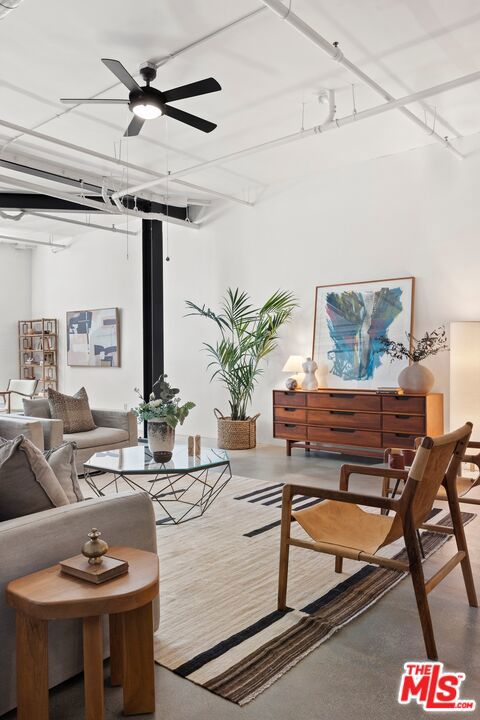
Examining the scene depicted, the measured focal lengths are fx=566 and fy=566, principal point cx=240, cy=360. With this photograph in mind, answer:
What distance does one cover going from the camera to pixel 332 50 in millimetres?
3766

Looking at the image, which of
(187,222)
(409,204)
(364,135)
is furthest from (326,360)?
(187,222)

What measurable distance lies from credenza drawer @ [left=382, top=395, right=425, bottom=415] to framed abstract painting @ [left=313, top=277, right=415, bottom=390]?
49 cm

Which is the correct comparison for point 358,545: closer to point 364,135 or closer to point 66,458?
point 66,458

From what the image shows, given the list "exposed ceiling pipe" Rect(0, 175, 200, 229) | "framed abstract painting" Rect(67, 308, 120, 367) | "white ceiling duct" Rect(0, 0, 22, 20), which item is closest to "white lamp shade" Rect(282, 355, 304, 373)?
"exposed ceiling pipe" Rect(0, 175, 200, 229)

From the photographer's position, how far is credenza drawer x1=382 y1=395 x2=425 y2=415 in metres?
5.46

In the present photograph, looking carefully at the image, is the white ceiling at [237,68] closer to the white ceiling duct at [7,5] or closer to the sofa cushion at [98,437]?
the white ceiling duct at [7,5]

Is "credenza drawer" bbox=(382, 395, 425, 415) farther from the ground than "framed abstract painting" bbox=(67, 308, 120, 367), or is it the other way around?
"framed abstract painting" bbox=(67, 308, 120, 367)

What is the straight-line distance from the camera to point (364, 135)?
18.5 ft

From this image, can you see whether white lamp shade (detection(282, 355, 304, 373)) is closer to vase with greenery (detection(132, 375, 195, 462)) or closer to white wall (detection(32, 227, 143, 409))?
vase with greenery (detection(132, 375, 195, 462))

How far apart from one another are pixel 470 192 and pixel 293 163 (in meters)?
1.97

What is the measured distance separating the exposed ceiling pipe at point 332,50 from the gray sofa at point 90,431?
3497 millimetres

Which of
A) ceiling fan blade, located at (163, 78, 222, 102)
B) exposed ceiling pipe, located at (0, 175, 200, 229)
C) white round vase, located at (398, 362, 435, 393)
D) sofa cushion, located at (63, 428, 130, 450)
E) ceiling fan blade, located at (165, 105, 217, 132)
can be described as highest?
exposed ceiling pipe, located at (0, 175, 200, 229)

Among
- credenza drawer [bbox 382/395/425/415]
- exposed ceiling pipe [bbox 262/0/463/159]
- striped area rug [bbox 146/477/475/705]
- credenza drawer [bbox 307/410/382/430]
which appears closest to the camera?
striped area rug [bbox 146/477/475/705]

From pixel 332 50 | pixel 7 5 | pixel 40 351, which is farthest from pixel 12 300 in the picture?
pixel 332 50
